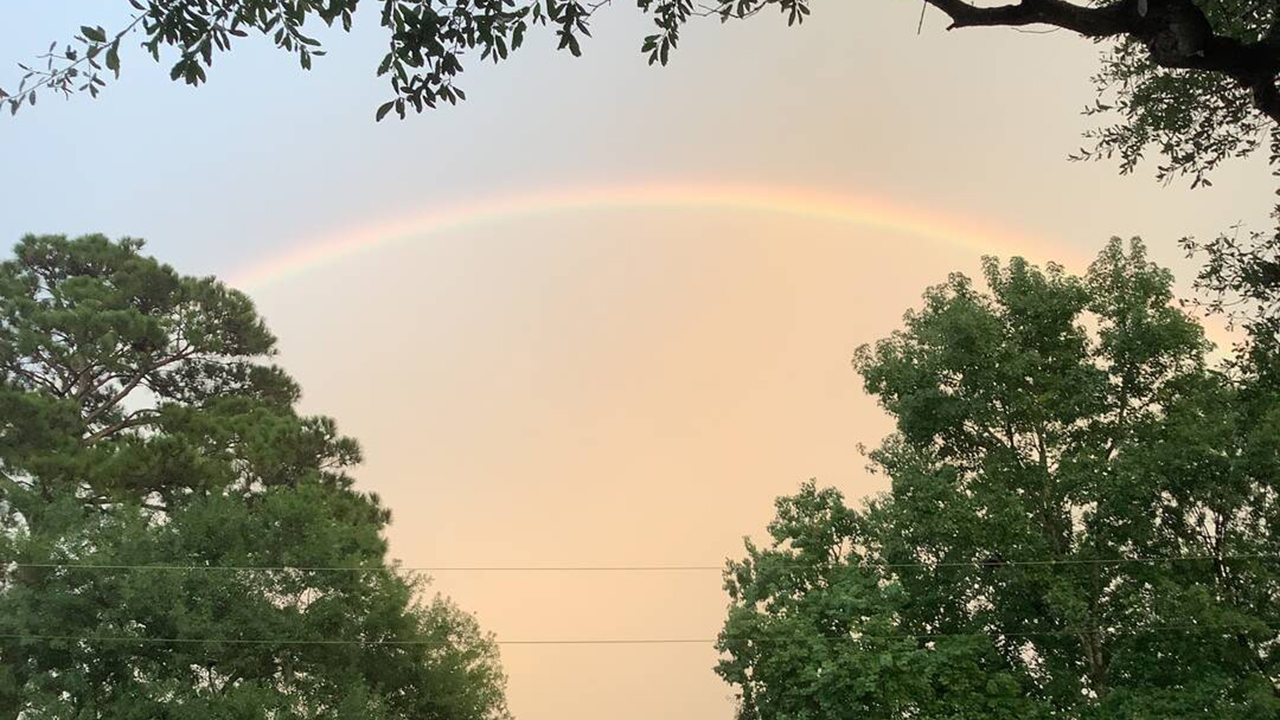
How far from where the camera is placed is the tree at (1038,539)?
392 inches

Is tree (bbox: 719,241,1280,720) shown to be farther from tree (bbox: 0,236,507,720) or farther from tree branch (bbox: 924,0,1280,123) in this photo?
tree branch (bbox: 924,0,1280,123)

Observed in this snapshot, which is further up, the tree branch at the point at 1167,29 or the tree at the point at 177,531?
the tree at the point at 177,531

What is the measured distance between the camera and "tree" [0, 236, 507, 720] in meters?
12.3

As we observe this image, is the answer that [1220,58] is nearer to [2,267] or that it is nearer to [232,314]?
[232,314]

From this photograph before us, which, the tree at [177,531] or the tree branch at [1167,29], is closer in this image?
the tree branch at [1167,29]

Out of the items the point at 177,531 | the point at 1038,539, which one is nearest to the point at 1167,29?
the point at 1038,539

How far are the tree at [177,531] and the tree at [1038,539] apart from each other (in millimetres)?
6815

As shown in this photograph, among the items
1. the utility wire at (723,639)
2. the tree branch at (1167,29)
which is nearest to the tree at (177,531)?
the utility wire at (723,639)

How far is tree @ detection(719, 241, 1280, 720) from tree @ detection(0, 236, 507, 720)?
268 inches

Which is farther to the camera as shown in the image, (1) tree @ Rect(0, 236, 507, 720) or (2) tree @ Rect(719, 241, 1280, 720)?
(1) tree @ Rect(0, 236, 507, 720)

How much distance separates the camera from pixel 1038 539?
11.0 metres

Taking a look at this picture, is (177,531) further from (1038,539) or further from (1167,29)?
(1167,29)

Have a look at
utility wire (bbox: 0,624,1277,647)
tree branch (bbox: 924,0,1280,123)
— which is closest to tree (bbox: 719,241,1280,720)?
utility wire (bbox: 0,624,1277,647)

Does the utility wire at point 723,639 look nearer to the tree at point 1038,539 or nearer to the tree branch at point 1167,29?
the tree at point 1038,539
